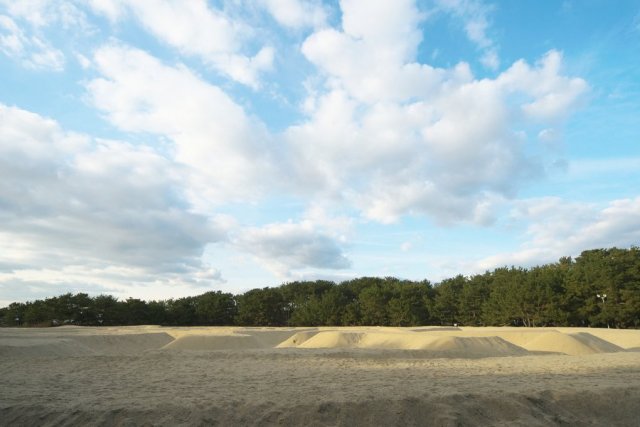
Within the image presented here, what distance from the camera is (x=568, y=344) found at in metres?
29.0

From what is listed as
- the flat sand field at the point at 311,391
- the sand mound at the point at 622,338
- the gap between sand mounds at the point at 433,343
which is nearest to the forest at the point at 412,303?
the sand mound at the point at 622,338

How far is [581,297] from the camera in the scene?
55156mm

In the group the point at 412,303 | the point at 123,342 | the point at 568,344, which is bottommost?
the point at 568,344

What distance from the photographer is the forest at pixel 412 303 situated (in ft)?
176

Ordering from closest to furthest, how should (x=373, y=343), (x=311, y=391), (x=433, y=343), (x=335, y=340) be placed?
(x=311, y=391)
(x=433, y=343)
(x=373, y=343)
(x=335, y=340)

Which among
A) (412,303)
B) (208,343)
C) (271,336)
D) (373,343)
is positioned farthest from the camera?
(412,303)

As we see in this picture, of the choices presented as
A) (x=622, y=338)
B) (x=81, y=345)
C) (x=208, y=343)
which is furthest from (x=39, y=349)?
(x=622, y=338)

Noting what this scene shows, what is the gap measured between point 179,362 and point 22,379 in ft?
21.2

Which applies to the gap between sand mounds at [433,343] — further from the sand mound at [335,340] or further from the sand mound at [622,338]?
the sand mound at [622,338]

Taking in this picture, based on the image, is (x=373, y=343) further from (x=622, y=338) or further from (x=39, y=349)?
(x=622, y=338)

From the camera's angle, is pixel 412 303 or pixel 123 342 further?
pixel 412 303

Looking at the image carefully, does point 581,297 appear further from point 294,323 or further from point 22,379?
point 22,379

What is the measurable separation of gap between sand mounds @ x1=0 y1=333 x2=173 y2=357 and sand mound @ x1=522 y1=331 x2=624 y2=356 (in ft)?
88.2

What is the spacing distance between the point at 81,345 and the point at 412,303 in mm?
45739
